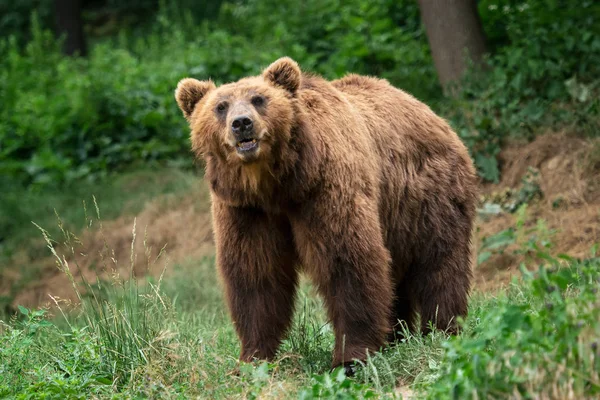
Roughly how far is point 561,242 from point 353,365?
4.26 meters

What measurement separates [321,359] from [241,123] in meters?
1.79

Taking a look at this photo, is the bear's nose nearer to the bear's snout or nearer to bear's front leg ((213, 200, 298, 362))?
the bear's snout

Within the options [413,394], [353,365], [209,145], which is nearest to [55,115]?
[209,145]

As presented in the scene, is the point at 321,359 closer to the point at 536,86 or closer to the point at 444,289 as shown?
the point at 444,289

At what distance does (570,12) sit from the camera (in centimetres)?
1086

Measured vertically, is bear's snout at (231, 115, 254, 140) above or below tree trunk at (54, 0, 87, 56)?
below

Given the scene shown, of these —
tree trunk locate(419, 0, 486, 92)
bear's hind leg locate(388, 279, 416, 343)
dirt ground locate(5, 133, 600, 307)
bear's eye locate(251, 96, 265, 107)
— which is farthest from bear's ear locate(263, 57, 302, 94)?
tree trunk locate(419, 0, 486, 92)

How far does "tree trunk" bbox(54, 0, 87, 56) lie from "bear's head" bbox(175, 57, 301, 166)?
1583 cm

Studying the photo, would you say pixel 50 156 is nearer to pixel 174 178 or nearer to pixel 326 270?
pixel 174 178

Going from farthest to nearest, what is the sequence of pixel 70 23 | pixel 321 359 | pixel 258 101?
pixel 70 23, pixel 321 359, pixel 258 101

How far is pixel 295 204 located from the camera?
596 cm

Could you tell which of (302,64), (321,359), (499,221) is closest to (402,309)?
(321,359)

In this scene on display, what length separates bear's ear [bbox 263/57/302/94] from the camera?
6.23 metres

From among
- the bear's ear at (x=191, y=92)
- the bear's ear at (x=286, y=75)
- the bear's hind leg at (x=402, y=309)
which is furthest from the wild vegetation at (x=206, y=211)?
the bear's ear at (x=286, y=75)
